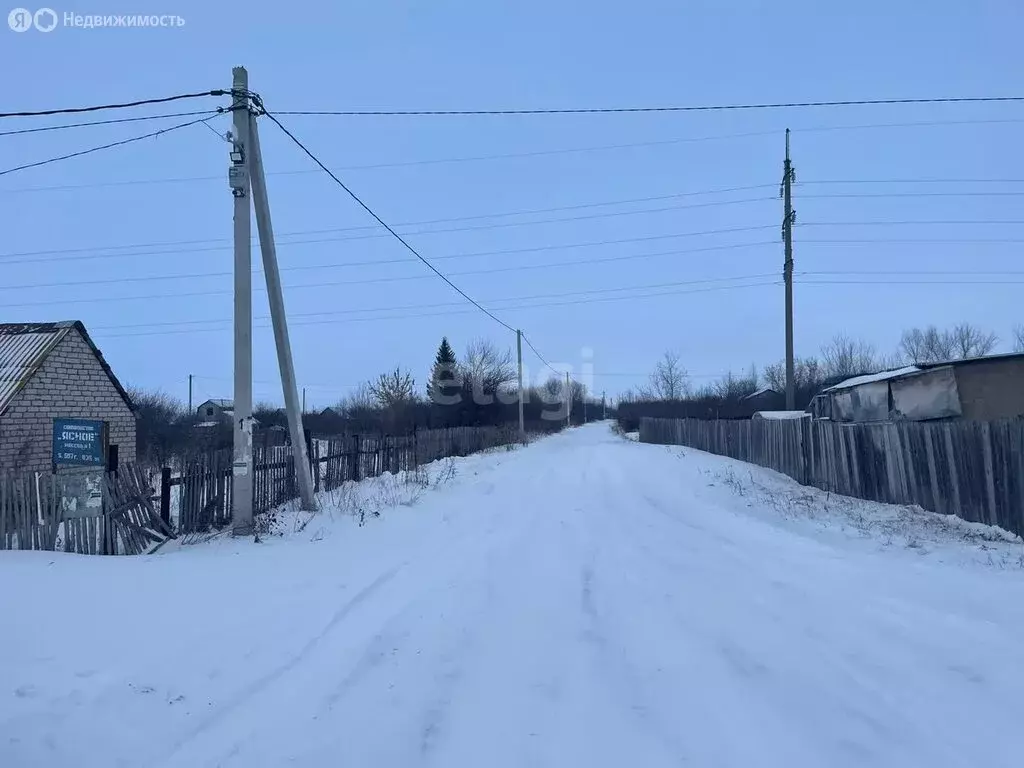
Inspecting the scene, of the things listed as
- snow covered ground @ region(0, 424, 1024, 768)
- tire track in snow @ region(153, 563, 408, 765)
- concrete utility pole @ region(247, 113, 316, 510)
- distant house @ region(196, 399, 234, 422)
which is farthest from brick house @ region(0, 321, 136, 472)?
distant house @ region(196, 399, 234, 422)

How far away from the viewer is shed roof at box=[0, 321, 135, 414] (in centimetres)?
1744

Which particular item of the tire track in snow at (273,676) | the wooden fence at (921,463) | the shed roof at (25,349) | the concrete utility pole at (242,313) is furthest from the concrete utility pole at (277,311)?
the wooden fence at (921,463)

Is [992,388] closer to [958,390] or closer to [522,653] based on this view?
[958,390]

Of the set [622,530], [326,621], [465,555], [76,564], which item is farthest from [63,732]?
[622,530]

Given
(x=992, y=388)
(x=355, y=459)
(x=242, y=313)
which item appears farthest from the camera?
(x=355, y=459)

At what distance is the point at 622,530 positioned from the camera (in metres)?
12.4

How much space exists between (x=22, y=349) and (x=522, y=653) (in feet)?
60.4

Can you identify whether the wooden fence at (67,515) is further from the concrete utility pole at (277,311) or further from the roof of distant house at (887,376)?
the roof of distant house at (887,376)

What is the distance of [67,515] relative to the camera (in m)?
9.27

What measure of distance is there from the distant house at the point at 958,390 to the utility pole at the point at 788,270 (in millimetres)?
7247

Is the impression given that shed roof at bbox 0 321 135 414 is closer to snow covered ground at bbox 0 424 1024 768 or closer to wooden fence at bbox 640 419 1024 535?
snow covered ground at bbox 0 424 1024 768

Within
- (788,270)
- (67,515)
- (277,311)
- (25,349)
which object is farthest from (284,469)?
(788,270)

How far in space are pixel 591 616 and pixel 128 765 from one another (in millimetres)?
4097

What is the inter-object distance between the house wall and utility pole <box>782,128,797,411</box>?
932cm
